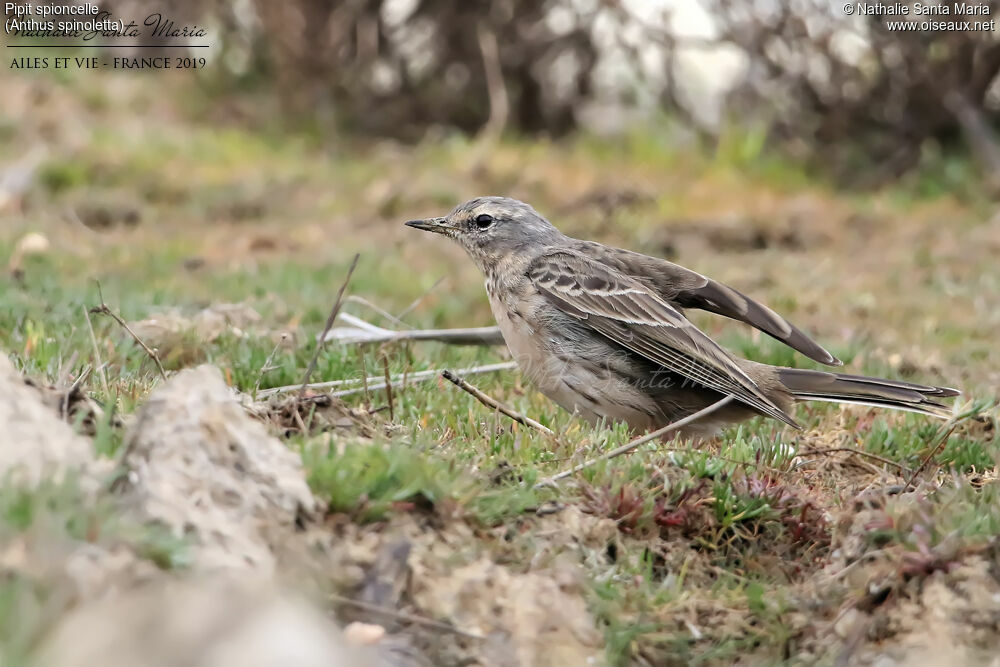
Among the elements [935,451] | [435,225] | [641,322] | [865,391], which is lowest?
Result: [935,451]

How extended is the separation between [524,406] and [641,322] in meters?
0.75

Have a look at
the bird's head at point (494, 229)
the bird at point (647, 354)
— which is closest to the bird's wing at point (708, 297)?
the bird at point (647, 354)

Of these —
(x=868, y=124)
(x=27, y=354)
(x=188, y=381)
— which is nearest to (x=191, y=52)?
(x=868, y=124)

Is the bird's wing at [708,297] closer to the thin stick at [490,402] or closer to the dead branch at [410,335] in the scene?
the dead branch at [410,335]

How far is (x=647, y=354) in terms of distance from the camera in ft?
20.8

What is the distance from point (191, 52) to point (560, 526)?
530 inches

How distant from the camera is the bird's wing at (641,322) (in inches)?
244

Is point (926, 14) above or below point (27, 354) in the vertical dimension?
above

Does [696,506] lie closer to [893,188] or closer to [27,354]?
[27,354]

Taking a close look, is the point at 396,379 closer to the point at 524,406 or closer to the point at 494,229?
the point at 524,406

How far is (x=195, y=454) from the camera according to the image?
4.01 meters

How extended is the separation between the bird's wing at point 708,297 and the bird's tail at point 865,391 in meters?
0.10

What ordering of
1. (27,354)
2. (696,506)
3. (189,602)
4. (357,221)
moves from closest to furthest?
(189,602) < (696,506) < (27,354) < (357,221)

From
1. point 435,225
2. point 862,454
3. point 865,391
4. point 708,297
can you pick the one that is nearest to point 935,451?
point 865,391
